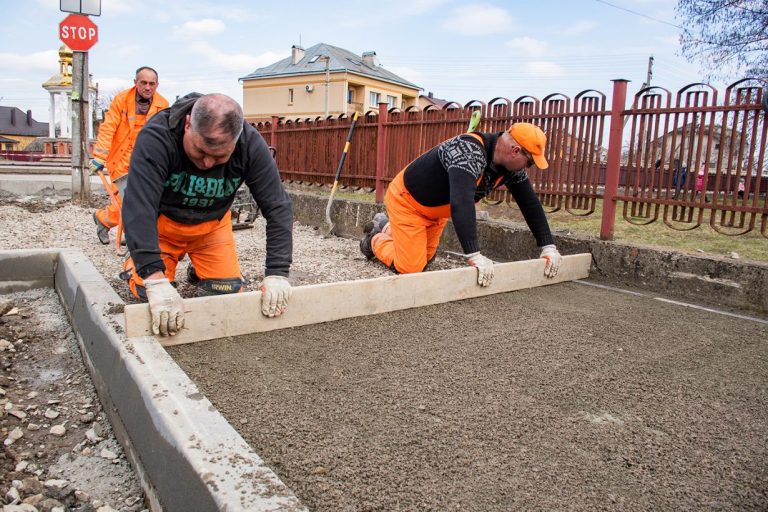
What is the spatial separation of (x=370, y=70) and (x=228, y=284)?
1698 inches

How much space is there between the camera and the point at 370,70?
4381 centimetres

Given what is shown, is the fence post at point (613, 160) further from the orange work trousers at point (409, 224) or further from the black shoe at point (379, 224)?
the black shoe at point (379, 224)

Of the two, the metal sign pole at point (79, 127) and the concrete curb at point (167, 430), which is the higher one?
the metal sign pole at point (79, 127)

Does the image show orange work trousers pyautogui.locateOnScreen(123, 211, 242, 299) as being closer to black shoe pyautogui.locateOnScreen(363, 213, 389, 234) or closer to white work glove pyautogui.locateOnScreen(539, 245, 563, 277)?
black shoe pyautogui.locateOnScreen(363, 213, 389, 234)

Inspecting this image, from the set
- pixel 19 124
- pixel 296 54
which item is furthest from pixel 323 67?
pixel 19 124

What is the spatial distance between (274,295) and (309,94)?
4123 cm

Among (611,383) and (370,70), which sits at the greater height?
(370,70)

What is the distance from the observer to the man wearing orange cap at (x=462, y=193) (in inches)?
138

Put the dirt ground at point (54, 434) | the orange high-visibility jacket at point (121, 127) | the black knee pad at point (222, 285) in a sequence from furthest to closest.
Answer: the orange high-visibility jacket at point (121, 127) < the black knee pad at point (222, 285) < the dirt ground at point (54, 434)

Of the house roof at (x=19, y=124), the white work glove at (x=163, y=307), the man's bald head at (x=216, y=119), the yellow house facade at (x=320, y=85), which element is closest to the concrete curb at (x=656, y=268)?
the man's bald head at (x=216, y=119)

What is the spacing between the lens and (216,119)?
7.34 feet

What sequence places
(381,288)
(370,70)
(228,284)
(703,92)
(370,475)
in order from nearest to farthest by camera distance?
(370,475) → (381,288) → (228,284) → (703,92) → (370,70)

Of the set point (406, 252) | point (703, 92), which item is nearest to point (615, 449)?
point (406, 252)

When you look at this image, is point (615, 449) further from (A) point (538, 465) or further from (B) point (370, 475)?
(B) point (370, 475)
